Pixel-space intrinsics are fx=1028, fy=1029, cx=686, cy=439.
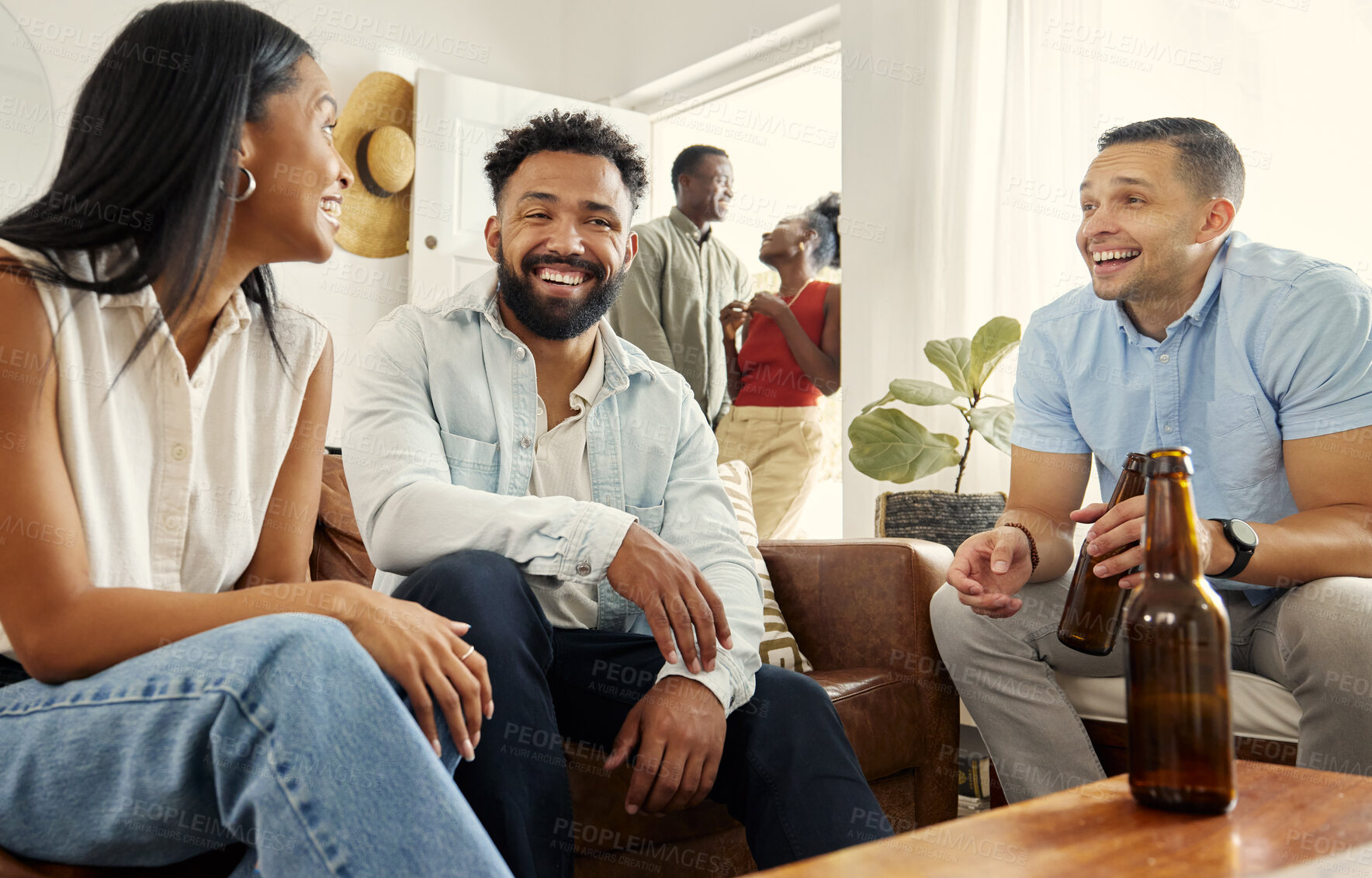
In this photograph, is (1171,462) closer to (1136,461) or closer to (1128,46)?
(1136,461)

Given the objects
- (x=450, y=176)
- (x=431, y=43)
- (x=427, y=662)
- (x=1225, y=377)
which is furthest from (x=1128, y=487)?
(x=431, y=43)

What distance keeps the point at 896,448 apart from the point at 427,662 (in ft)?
5.74

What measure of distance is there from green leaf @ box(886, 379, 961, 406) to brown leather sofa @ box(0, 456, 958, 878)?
715 mm

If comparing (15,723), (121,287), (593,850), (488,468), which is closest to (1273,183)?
(488,468)

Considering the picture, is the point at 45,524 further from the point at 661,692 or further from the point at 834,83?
the point at 834,83

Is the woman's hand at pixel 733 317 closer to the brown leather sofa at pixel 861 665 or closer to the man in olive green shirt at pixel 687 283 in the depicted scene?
the man in olive green shirt at pixel 687 283

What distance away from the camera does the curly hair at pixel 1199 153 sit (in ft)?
5.24

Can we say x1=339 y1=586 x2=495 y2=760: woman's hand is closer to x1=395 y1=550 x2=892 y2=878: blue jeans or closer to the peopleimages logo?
x1=395 y1=550 x2=892 y2=878: blue jeans

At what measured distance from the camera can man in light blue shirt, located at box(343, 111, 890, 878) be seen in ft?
3.38

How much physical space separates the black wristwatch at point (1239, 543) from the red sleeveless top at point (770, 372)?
6.53 feet

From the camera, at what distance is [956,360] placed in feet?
8.29

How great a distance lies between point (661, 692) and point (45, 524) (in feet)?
1.97

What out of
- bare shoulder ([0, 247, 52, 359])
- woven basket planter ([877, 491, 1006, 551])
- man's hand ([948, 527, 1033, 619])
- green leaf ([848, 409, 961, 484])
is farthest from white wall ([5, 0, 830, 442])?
bare shoulder ([0, 247, 52, 359])

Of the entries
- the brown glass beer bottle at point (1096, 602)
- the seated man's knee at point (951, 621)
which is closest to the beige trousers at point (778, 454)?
the seated man's knee at point (951, 621)
